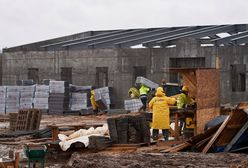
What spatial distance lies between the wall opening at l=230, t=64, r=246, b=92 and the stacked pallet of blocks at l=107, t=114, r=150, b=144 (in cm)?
1637

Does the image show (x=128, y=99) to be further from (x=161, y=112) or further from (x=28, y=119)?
(x=161, y=112)

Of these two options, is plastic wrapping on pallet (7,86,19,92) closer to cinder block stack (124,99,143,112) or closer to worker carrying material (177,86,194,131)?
cinder block stack (124,99,143,112)

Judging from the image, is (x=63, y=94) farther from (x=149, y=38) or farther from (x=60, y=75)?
(x=149, y=38)

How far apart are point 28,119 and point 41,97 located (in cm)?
1078

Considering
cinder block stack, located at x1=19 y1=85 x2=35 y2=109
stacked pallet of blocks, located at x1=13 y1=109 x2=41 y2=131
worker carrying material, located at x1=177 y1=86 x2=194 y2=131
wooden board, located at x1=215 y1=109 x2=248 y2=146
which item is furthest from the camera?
cinder block stack, located at x1=19 y1=85 x2=35 y2=109

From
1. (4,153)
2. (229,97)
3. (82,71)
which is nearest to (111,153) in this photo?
(4,153)

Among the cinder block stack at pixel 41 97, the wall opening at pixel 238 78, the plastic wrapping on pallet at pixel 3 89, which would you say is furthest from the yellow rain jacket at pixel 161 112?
the plastic wrapping on pallet at pixel 3 89

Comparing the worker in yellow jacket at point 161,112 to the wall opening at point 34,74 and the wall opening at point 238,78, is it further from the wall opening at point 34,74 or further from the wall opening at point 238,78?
the wall opening at point 34,74

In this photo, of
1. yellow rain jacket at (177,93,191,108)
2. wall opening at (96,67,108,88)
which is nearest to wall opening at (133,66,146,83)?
wall opening at (96,67,108,88)

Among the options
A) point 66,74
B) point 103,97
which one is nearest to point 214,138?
point 103,97

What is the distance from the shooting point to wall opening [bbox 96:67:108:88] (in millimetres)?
33344

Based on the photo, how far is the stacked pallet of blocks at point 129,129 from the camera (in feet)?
48.0

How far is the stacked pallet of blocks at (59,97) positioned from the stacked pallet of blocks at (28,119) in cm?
1009

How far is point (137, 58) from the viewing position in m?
31.8
